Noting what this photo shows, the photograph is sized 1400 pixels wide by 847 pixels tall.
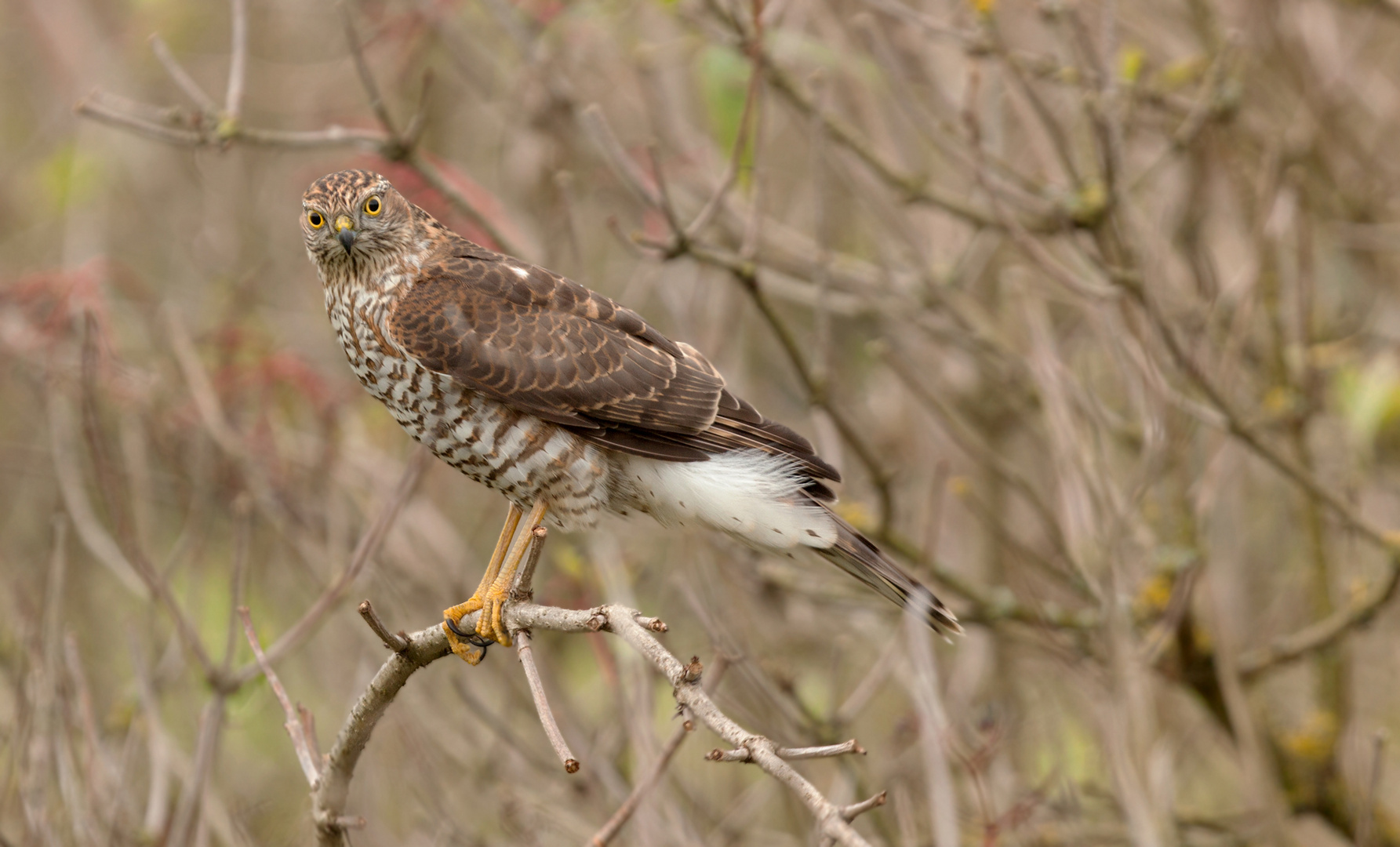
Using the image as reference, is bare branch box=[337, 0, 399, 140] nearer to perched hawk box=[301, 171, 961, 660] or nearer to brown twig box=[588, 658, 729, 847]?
perched hawk box=[301, 171, 961, 660]

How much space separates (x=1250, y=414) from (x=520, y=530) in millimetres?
3270

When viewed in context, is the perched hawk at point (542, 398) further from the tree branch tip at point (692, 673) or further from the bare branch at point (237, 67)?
the tree branch tip at point (692, 673)

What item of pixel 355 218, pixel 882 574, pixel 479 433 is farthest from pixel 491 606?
pixel 355 218

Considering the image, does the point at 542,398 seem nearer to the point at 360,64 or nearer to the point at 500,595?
the point at 500,595

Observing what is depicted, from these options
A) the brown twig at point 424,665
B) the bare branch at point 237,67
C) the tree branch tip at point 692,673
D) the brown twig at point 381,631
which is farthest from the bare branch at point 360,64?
the tree branch tip at point 692,673

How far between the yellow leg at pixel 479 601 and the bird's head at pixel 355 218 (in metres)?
0.98

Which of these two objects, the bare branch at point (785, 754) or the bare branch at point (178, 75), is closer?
the bare branch at point (785, 754)

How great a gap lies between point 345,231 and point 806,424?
415 centimetres

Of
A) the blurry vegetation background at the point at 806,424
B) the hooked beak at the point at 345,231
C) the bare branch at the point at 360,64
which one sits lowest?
the blurry vegetation background at the point at 806,424

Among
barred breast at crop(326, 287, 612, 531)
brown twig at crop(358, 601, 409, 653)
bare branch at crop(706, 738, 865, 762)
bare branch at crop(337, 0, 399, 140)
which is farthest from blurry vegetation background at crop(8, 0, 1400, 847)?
bare branch at crop(706, 738, 865, 762)

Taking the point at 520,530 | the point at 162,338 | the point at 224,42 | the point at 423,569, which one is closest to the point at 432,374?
the point at 520,530

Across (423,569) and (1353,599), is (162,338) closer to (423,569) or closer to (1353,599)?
(423,569)

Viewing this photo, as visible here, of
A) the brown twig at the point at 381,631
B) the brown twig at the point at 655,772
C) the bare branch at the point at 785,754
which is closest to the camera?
the bare branch at the point at 785,754

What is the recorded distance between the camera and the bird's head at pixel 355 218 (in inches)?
169
